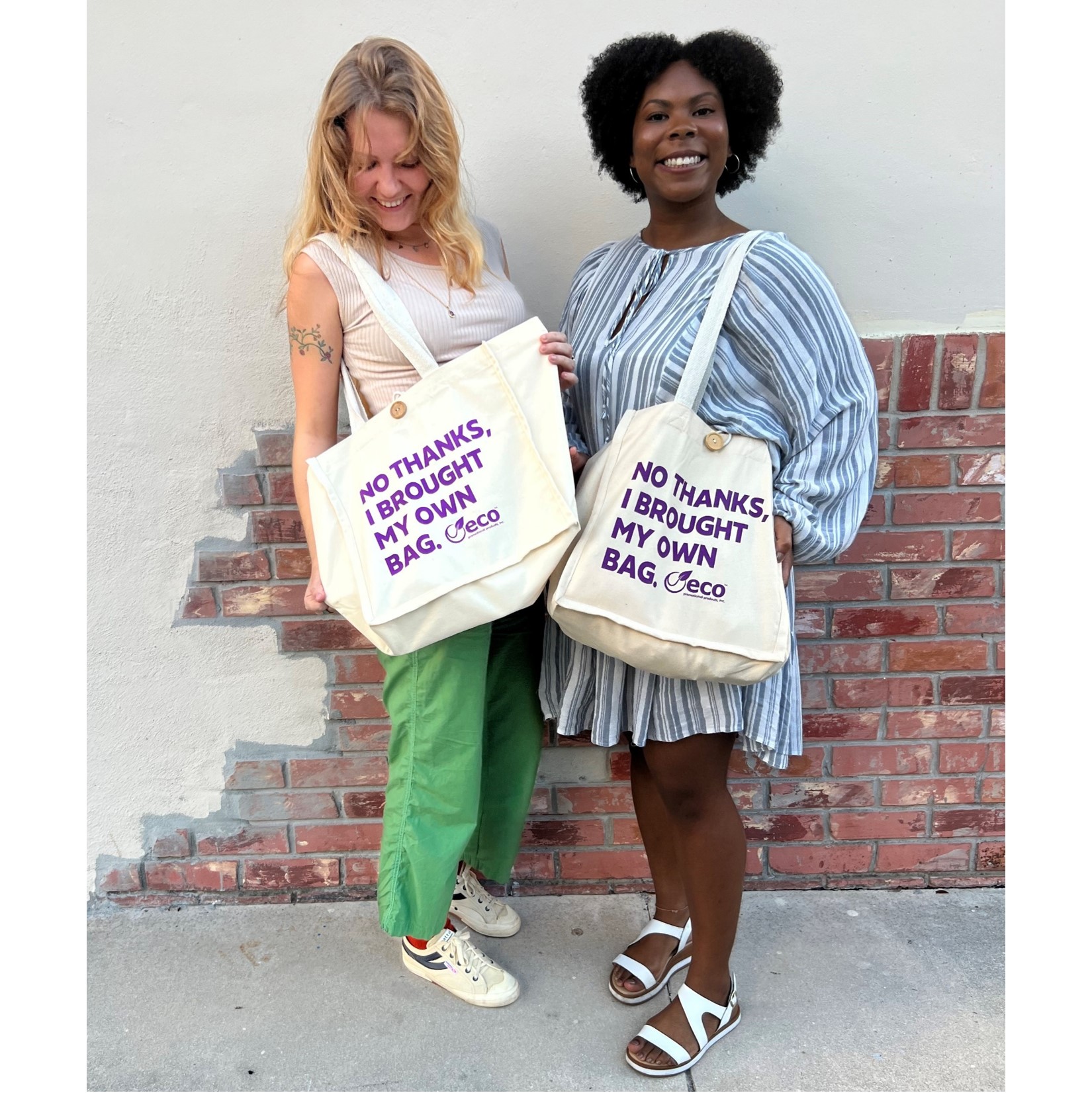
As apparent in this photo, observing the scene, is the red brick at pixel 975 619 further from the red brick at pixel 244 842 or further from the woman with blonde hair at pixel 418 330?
the red brick at pixel 244 842

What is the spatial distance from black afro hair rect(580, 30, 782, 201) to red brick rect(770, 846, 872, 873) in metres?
1.72

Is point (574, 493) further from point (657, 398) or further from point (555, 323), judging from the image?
point (555, 323)

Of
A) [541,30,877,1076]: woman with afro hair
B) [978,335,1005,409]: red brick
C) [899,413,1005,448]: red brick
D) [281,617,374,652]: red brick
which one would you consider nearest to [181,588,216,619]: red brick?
[281,617,374,652]: red brick

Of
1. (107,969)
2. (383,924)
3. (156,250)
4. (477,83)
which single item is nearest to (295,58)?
(477,83)

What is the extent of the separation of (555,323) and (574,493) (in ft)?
2.47

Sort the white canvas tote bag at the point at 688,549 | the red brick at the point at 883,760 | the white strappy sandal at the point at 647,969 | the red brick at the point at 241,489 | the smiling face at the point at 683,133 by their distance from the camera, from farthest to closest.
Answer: the red brick at the point at 883,760 → the red brick at the point at 241,489 → the white strappy sandal at the point at 647,969 → the smiling face at the point at 683,133 → the white canvas tote bag at the point at 688,549

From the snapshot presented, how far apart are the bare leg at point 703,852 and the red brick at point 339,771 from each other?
0.86 meters

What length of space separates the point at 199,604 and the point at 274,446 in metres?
0.47

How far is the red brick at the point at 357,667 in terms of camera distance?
7.43ft

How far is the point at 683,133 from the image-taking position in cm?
165

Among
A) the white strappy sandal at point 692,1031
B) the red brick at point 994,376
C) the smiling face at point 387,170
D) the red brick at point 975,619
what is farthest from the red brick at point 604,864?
the smiling face at point 387,170

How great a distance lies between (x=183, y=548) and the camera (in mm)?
2227

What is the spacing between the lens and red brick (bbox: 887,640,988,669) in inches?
87.5

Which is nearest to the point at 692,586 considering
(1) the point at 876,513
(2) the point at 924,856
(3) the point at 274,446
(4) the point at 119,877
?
(1) the point at 876,513
